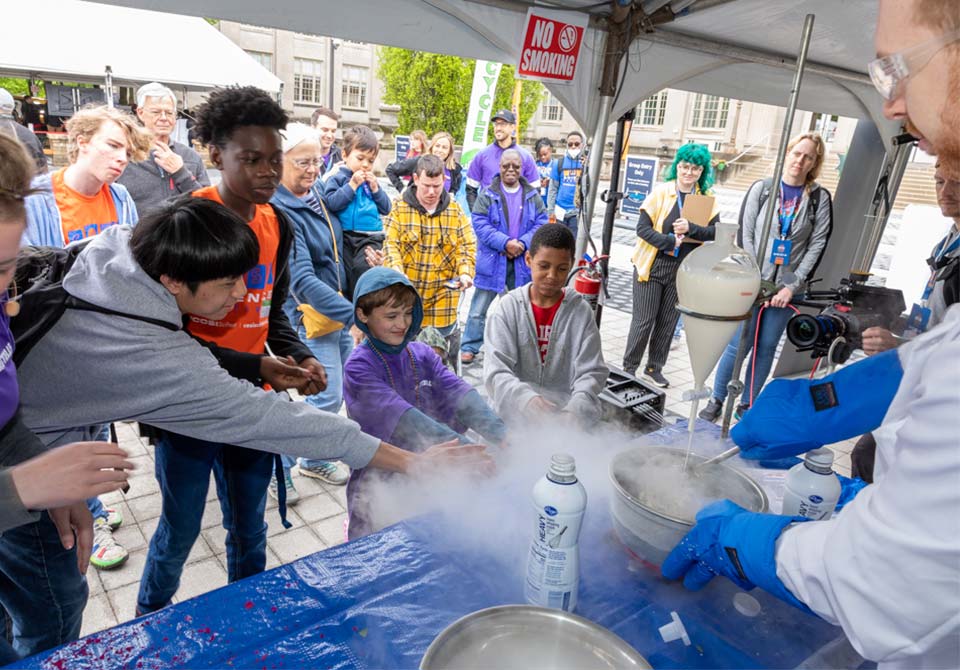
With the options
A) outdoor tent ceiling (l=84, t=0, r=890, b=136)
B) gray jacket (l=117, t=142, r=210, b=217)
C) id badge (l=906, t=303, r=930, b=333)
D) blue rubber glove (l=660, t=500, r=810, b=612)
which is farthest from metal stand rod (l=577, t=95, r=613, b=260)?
blue rubber glove (l=660, t=500, r=810, b=612)

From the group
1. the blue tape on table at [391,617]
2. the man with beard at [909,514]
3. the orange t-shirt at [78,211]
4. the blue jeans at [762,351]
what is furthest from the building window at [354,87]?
the man with beard at [909,514]

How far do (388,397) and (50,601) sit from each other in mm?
1041

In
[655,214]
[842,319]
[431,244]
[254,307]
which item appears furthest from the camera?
[655,214]

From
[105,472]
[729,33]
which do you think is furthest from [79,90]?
[105,472]

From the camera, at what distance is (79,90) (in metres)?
12.2

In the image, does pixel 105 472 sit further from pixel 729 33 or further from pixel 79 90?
pixel 79 90

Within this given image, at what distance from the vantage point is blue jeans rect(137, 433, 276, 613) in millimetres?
1816

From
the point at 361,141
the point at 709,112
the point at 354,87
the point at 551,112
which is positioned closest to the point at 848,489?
the point at 361,141

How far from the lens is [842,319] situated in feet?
7.35

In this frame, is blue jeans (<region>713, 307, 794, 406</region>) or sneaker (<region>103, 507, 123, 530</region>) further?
blue jeans (<region>713, 307, 794, 406</region>)

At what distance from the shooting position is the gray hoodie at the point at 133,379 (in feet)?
4.35

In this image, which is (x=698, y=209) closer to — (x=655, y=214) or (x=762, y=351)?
(x=655, y=214)

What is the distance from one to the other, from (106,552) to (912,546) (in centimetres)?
272

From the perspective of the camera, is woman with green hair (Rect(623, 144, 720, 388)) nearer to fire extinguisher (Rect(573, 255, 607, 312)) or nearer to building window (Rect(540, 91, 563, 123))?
fire extinguisher (Rect(573, 255, 607, 312))
